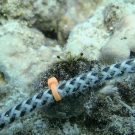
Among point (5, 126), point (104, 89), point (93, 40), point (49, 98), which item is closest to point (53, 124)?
point (49, 98)

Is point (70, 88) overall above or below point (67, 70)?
below

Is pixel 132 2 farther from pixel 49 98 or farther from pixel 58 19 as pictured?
pixel 49 98

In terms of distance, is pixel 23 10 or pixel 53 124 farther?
pixel 23 10

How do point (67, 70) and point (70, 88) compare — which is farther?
point (67, 70)

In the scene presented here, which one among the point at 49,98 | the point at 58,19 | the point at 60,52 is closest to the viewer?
the point at 49,98
